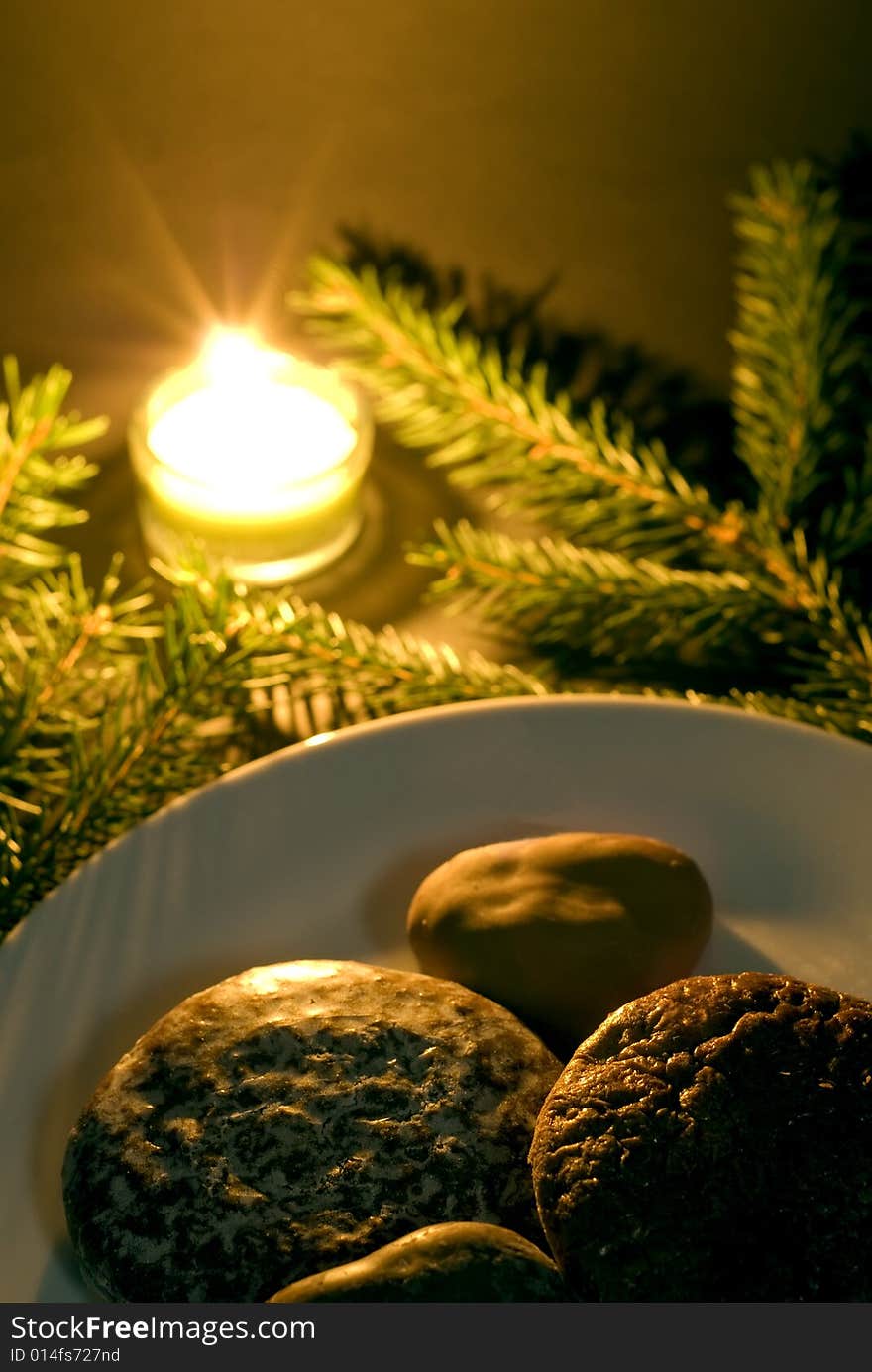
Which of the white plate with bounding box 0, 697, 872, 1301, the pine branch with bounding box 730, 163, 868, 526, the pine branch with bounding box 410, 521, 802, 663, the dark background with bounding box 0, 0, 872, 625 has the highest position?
the dark background with bounding box 0, 0, 872, 625

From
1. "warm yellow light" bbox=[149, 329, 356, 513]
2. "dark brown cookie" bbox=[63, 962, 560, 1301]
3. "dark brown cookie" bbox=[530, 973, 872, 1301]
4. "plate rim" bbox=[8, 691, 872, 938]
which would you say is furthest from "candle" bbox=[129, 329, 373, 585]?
"dark brown cookie" bbox=[530, 973, 872, 1301]

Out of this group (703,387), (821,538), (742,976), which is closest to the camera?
(742,976)

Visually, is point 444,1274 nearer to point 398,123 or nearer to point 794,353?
point 794,353

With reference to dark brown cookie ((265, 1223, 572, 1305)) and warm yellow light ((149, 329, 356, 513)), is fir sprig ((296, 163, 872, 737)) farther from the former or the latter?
dark brown cookie ((265, 1223, 572, 1305))

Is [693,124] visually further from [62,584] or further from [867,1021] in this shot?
[867,1021]

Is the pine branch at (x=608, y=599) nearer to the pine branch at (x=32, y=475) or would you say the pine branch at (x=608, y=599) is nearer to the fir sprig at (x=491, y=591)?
the fir sprig at (x=491, y=591)

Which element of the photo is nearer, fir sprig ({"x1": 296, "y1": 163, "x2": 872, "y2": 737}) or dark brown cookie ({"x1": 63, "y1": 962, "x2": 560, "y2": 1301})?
dark brown cookie ({"x1": 63, "y1": 962, "x2": 560, "y2": 1301})
